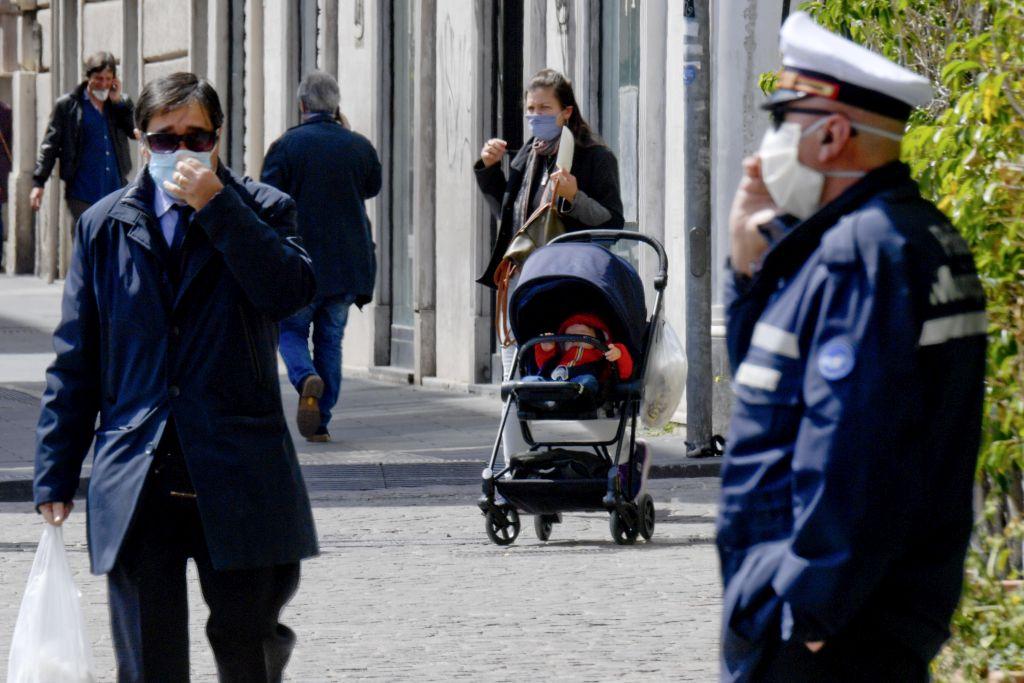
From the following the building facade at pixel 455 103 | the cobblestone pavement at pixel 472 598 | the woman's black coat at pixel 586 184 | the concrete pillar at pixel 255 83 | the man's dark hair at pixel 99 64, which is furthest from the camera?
the concrete pillar at pixel 255 83

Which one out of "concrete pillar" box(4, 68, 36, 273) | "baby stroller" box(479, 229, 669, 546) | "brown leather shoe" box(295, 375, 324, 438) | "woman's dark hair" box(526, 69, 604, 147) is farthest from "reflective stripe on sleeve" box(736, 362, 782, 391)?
"concrete pillar" box(4, 68, 36, 273)

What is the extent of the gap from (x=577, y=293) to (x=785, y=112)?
5716mm

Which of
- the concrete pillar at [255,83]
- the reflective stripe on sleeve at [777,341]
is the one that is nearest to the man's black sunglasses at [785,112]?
the reflective stripe on sleeve at [777,341]

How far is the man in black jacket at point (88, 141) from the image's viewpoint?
52.4ft

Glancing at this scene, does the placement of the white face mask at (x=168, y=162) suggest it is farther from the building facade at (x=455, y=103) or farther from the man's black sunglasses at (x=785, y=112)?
the building facade at (x=455, y=103)

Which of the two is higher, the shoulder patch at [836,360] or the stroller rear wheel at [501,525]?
the shoulder patch at [836,360]

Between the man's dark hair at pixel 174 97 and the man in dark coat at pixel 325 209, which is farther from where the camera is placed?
the man in dark coat at pixel 325 209

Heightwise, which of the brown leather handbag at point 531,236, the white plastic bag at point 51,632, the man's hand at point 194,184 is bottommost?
the white plastic bag at point 51,632

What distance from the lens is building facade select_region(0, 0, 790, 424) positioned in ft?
41.7

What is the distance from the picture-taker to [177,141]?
202 inches

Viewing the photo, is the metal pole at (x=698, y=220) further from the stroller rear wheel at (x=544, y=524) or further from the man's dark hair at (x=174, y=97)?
the man's dark hair at (x=174, y=97)

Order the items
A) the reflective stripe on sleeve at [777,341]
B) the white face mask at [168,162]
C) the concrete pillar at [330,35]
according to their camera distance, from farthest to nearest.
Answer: the concrete pillar at [330,35], the white face mask at [168,162], the reflective stripe on sleeve at [777,341]

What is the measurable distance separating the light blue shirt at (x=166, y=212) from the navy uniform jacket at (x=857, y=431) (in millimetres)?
2186

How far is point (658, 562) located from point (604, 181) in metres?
1.97
